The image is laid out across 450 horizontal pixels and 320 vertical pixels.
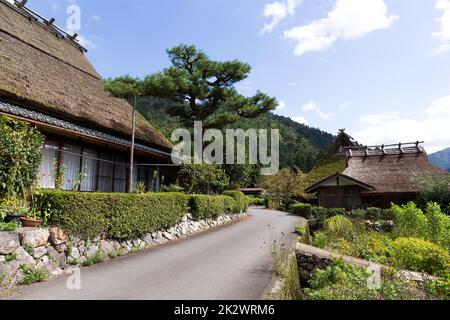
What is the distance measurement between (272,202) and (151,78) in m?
23.7

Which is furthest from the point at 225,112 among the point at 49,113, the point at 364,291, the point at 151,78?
the point at 364,291

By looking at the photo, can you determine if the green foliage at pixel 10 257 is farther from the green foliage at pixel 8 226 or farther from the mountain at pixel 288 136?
the mountain at pixel 288 136

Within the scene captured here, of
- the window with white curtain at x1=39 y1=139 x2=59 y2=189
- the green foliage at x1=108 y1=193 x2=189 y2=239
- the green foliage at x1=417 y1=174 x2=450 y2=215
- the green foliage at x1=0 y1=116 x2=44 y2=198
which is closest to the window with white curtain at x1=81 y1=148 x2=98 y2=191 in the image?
the window with white curtain at x1=39 y1=139 x2=59 y2=189

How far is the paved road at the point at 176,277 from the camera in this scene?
5.75m

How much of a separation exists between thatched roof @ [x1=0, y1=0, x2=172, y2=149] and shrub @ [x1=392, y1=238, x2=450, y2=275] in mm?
12064

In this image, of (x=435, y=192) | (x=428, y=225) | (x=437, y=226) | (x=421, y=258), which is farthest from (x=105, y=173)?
(x=435, y=192)

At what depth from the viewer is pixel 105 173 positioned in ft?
47.6

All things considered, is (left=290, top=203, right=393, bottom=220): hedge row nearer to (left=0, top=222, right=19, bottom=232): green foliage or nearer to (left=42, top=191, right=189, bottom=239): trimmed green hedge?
(left=42, top=191, right=189, bottom=239): trimmed green hedge

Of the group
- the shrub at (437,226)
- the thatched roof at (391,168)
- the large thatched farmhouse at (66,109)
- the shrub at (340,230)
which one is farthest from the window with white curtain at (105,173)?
the thatched roof at (391,168)

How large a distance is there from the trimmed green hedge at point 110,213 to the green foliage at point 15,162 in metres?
0.63

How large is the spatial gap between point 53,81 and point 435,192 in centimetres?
2231

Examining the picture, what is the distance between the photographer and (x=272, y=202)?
117ft

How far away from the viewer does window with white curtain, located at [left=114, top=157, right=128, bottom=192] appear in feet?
49.5
